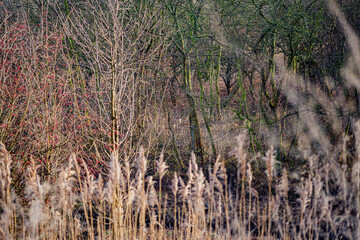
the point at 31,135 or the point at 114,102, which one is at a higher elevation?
the point at 114,102

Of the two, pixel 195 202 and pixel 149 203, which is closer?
pixel 195 202

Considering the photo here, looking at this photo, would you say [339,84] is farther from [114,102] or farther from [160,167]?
[160,167]

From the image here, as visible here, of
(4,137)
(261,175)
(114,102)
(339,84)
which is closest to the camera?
(114,102)

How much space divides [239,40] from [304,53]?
1.27m

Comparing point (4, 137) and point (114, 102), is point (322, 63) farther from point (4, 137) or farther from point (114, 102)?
point (4, 137)

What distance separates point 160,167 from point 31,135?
104 inches

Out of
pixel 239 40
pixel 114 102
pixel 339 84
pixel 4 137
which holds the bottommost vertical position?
pixel 4 137

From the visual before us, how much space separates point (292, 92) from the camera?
21.3ft

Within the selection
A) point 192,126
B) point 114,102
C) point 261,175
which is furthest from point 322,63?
point 114,102

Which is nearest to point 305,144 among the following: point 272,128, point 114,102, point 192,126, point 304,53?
point 272,128

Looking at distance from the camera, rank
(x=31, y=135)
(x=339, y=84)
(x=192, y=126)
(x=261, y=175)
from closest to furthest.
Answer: (x=31, y=135) < (x=339, y=84) < (x=261, y=175) < (x=192, y=126)

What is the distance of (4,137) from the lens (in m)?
3.86

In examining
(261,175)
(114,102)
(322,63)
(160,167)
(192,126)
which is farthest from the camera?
(192,126)

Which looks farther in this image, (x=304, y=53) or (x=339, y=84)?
(x=304, y=53)
